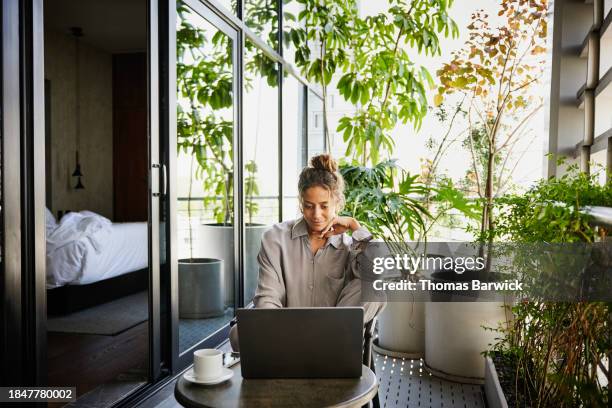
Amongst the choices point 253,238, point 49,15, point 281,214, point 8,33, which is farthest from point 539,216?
point 49,15

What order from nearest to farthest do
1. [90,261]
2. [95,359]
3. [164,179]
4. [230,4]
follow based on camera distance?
[164,179] < [95,359] < [230,4] < [90,261]

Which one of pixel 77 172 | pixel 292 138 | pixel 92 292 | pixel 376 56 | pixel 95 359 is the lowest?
pixel 95 359

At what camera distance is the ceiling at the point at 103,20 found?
5.49 m

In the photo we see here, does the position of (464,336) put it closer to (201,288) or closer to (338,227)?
(338,227)

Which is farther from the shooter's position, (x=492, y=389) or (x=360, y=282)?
(x=492, y=389)

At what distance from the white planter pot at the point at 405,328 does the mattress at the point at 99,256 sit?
231 centimetres

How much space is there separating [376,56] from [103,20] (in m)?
3.07

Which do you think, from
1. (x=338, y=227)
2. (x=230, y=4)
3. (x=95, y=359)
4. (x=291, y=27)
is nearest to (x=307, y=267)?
(x=338, y=227)

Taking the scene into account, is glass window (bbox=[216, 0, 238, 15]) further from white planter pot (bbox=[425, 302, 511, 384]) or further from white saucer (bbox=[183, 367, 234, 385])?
white saucer (bbox=[183, 367, 234, 385])

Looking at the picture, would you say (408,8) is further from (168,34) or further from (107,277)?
(107,277)

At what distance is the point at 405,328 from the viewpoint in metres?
3.59

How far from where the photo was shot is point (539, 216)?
1771 millimetres

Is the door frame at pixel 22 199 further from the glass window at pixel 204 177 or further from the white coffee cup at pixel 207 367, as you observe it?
the glass window at pixel 204 177

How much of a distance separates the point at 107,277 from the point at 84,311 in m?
0.38
